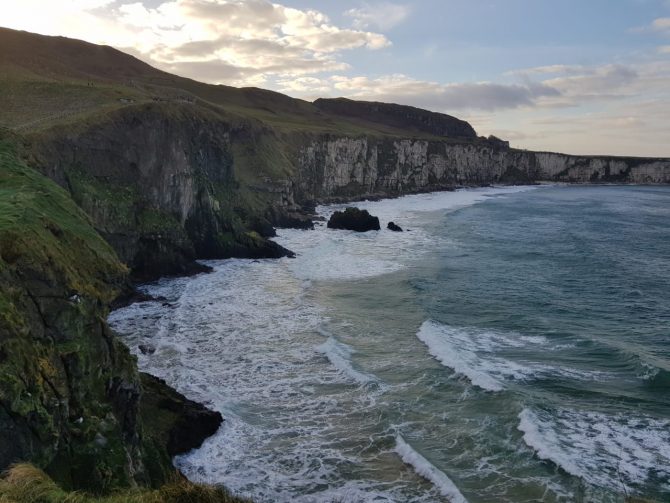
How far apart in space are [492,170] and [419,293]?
148 m

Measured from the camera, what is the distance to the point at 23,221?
13.8 m

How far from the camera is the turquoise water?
52.0ft

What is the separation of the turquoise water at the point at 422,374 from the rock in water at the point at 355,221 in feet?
57.6

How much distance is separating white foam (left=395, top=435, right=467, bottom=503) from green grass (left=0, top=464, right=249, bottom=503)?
7380 millimetres

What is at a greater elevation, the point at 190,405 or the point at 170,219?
the point at 170,219

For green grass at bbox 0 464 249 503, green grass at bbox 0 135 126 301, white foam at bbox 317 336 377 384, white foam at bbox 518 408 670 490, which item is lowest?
white foam at bbox 317 336 377 384

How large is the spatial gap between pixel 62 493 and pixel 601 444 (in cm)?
1540

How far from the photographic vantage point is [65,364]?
12.2 metres

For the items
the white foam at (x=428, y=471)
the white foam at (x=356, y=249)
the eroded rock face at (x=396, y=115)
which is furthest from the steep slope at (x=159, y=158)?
the eroded rock face at (x=396, y=115)

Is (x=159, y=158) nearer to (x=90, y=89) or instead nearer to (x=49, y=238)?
(x=90, y=89)

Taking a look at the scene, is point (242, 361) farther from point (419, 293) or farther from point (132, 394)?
point (419, 293)

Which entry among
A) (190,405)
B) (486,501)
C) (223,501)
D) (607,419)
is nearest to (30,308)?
(223,501)

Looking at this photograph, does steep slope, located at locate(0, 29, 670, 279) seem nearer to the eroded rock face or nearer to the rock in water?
the rock in water

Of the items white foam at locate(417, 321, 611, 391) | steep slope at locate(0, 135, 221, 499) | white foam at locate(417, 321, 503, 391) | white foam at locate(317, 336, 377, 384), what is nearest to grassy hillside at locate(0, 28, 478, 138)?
steep slope at locate(0, 135, 221, 499)
